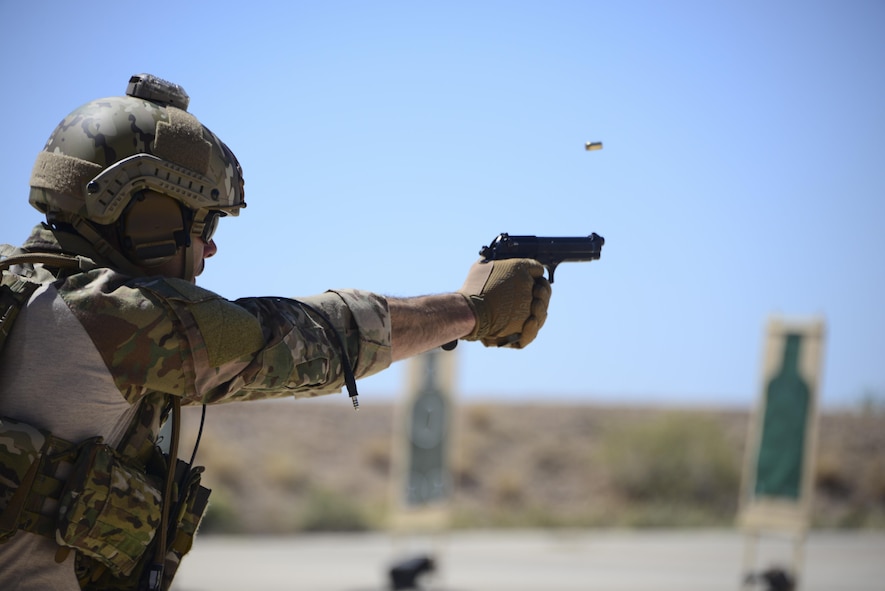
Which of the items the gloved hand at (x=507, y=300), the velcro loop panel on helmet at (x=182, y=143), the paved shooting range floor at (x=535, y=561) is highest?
the velcro loop panel on helmet at (x=182, y=143)

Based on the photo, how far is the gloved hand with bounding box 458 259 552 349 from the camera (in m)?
3.17

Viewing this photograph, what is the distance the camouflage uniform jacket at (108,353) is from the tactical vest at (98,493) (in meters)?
0.04

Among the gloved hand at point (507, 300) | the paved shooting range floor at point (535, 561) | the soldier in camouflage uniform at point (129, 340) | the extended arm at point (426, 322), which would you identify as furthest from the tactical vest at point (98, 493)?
the paved shooting range floor at point (535, 561)

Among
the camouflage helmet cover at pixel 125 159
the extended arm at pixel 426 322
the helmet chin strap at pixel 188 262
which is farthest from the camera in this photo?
the extended arm at pixel 426 322

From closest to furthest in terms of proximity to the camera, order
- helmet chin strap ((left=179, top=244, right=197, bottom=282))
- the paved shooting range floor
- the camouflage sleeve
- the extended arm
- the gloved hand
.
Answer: the camouflage sleeve, helmet chin strap ((left=179, top=244, right=197, bottom=282)), the extended arm, the gloved hand, the paved shooting range floor

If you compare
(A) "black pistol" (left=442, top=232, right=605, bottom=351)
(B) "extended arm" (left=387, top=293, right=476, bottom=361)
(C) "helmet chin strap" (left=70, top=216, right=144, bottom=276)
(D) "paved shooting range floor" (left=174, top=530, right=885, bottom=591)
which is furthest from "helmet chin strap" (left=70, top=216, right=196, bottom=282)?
(D) "paved shooting range floor" (left=174, top=530, right=885, bottom=591)

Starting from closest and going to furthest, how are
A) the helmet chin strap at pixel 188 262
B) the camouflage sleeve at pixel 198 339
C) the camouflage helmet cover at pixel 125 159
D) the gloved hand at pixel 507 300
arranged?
the camouflage sleeve at pixel 198 339 → the camouflage helmet cover at pixel 125 159 → the helmet chin strap at pixel 188 262 → the gloved hand at pixel 507 300

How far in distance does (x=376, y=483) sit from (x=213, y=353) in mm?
24560

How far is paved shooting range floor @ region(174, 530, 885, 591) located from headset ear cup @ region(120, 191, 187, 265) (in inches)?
351

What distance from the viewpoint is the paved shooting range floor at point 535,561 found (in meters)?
12.5

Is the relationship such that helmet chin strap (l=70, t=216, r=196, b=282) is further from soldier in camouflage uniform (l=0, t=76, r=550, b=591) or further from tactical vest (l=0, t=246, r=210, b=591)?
tactical vest (l=0, t=246, r=210, b=591)

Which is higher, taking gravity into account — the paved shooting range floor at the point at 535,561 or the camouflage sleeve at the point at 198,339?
the camouflage sleeve at the point at 198,339

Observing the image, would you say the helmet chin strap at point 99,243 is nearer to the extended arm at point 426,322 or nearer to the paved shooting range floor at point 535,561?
the extended arm at point 426,322

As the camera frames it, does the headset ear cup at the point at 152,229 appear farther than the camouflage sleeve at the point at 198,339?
Yes
